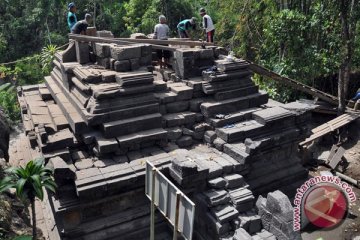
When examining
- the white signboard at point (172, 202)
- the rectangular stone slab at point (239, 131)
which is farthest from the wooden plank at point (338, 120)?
the white signboard at point (172, 202)

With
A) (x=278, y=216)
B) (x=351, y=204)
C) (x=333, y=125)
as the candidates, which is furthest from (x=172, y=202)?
(x=333, y=125)

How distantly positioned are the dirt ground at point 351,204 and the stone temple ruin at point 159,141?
1.20 meters

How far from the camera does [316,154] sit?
11.2 m

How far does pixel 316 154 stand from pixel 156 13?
13514 mm

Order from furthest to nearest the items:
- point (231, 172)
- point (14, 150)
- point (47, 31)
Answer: point (47, 31), point (14, 150), point (231, 172)

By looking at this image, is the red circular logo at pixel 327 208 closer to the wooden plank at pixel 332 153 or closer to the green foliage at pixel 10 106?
the wooden plank at pixel 332 153

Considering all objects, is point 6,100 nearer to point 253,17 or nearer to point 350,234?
point 253,17

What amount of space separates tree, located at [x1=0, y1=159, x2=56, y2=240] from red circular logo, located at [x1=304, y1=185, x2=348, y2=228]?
150 inches

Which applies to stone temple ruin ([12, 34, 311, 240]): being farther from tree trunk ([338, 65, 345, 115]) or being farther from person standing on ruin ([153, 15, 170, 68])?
tree trunk ([338, 65, 345, 115])

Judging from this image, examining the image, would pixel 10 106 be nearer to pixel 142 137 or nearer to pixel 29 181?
pixel 142 137

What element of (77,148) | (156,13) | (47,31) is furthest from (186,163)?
(47,31)

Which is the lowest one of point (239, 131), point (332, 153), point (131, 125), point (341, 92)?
point (332, 153)

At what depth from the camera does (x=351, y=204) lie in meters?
9.17

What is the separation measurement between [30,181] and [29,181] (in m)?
0.02
